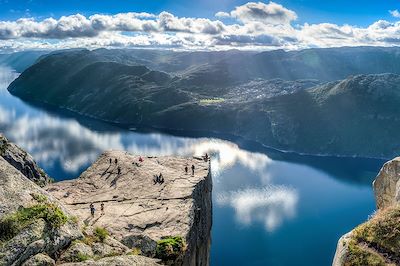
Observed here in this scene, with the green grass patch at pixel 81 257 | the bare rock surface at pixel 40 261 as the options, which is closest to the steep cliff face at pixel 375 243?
the green grass patch at pixel 81 257

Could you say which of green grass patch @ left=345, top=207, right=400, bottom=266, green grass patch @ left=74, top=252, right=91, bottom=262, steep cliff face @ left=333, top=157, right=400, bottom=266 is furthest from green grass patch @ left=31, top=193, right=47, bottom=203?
green grass patch @ left=345, top=207, right=400, bottom=266

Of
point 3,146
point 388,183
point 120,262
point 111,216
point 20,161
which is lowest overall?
point 111,216

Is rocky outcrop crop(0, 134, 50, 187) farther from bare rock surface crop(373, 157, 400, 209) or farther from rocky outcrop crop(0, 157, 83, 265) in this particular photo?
bare rock surface crop(373, 157, 400, 209)

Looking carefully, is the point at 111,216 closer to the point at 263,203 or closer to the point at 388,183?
the point at 388,183

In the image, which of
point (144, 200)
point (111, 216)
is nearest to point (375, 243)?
point (111, 216)

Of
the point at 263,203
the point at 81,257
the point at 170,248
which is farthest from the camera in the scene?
the point at 263,203

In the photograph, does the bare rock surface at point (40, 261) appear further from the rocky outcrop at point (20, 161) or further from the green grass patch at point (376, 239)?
A: the rocky outcrop at point (20, 161)

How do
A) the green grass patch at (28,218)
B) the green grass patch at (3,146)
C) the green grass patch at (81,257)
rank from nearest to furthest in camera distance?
the green grass patch at (28,218) < the green grass patch at (81,257) < the green grass patch at (3,146)

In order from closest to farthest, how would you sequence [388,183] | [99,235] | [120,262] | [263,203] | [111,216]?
[120,262] < [99,235] < [388,183] < [111,216] < [263,203]
